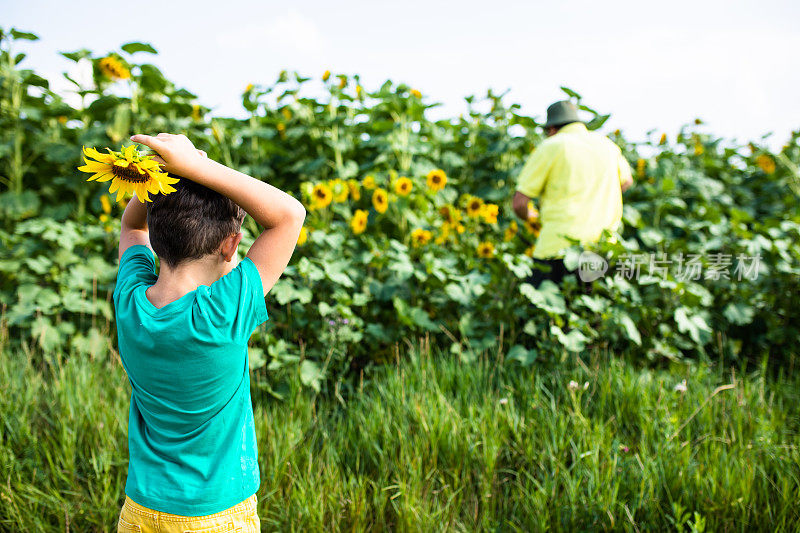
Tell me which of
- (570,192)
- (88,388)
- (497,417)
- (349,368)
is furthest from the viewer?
(570,192)

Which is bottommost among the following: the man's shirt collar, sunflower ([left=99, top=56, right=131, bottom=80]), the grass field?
the grass field

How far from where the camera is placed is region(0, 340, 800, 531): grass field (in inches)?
83.4

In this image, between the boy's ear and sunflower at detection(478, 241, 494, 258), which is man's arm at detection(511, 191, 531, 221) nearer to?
sunflower at detection(478, 241, 494, 258)

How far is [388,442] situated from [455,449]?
26 centimetres

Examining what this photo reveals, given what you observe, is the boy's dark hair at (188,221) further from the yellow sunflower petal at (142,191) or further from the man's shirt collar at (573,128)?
the man's shirt collar at (573,128)

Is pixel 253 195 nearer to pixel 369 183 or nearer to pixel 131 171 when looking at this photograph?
pixel 131 171

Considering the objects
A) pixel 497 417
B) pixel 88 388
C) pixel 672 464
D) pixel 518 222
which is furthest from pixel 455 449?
pixel 518 222

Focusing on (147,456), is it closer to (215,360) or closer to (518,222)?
(215,360)

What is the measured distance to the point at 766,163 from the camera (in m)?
6.31

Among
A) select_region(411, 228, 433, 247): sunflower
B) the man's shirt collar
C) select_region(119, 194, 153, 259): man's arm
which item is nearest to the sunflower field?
select_region(411, 228, 433, 247): sunflower

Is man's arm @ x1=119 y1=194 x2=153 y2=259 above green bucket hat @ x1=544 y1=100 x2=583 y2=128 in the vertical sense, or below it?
below

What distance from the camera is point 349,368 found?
3277 mm

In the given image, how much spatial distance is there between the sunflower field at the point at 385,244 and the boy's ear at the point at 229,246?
156 cm

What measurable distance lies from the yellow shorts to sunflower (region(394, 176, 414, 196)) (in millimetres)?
2813
